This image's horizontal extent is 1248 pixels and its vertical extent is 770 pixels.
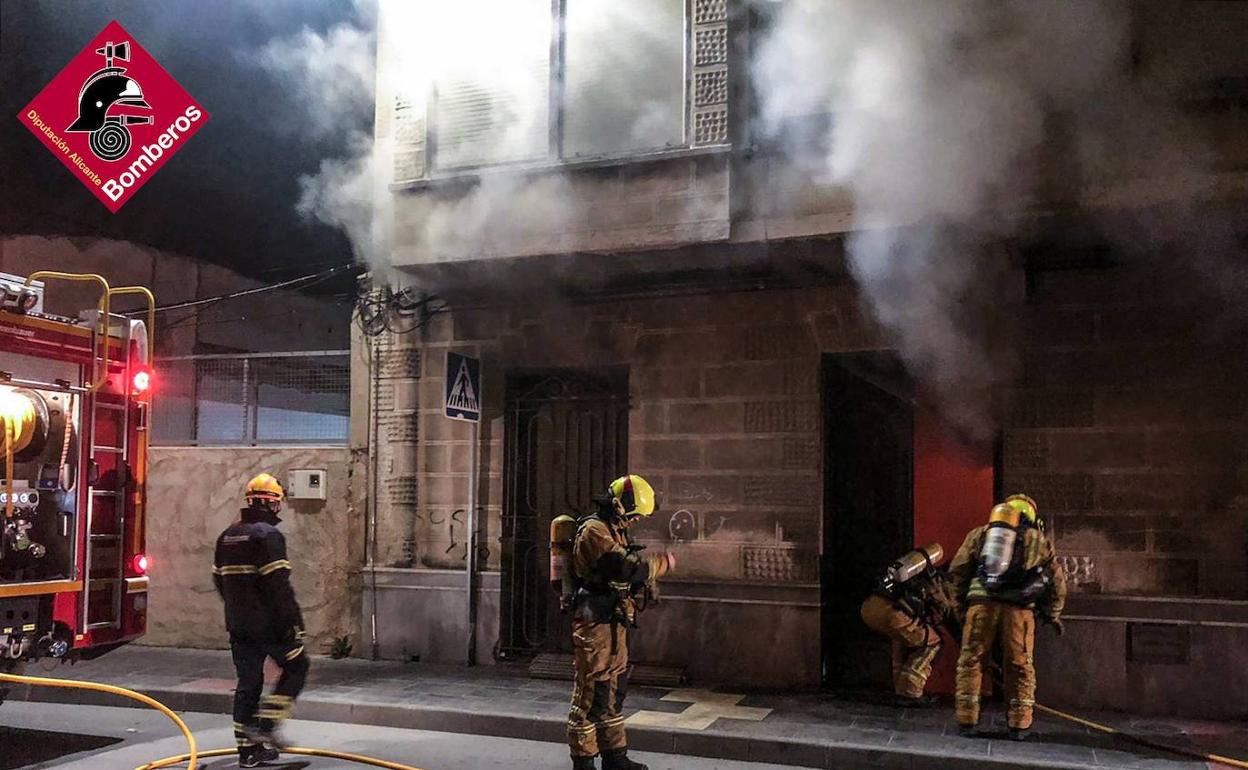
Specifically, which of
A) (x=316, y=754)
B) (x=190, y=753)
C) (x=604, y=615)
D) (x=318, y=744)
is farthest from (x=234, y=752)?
(x=604, y=615)

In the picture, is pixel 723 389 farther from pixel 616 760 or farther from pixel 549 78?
pixel 616 760

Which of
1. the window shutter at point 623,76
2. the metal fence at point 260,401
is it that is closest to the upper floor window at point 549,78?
the window shutter at point 623,76

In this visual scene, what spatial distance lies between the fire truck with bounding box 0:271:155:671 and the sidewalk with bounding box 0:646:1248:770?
74.6 inches

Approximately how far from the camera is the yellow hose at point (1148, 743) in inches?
236

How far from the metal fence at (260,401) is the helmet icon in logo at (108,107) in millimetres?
2321

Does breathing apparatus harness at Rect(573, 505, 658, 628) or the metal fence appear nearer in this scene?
breathing apparatus harness at Rect(573, 505, 658, 628)

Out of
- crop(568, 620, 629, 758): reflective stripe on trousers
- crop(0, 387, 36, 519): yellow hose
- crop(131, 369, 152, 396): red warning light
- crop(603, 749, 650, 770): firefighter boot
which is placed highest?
crop(131, 369, 152, 396): red warning light

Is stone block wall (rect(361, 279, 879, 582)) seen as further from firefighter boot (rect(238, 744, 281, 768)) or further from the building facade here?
firefighter boot (rect(238, 744, 281, 768))

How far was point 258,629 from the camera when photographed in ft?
19.7

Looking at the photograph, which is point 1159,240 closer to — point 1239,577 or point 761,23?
point 1239,577

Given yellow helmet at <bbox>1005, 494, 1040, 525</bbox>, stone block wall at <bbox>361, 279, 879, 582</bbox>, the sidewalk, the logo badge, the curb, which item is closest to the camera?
the curb

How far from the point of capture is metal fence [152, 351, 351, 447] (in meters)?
10.5

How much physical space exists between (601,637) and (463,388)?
12.5ft

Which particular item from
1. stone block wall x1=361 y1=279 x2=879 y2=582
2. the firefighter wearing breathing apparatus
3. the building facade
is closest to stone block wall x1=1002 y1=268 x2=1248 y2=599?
the building facade
